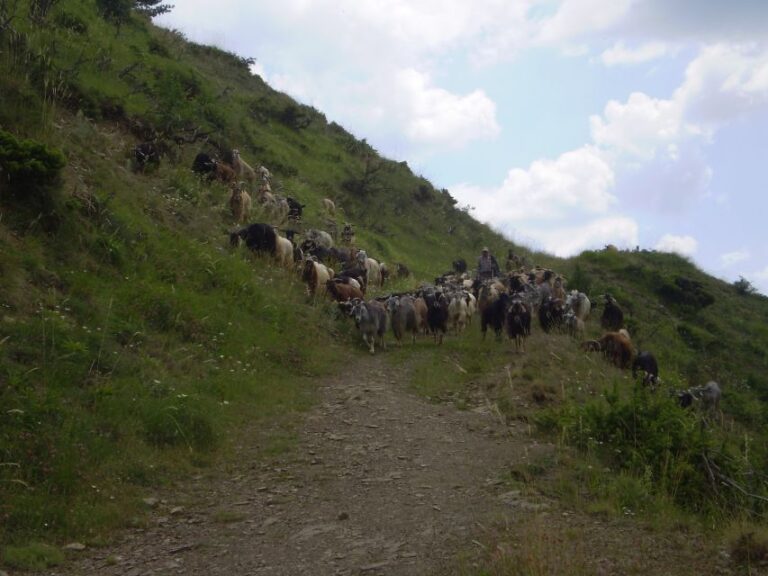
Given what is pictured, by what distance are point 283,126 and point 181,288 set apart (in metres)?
22.6

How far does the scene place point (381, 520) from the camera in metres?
7.00

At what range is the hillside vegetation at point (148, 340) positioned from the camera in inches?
295

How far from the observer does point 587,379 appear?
12719 mm

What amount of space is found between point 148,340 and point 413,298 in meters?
8.07

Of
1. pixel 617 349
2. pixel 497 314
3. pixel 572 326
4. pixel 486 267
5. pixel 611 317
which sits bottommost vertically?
pixel 617 349

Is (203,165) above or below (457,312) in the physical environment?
above

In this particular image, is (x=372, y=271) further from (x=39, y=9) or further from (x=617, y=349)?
(x=39, y=9)

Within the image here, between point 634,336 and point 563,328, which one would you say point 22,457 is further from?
point 634,336

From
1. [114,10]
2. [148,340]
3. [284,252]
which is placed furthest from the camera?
[114,10]

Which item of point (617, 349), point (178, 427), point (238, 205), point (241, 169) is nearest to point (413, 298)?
point (617, 349)

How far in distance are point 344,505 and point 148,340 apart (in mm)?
4572

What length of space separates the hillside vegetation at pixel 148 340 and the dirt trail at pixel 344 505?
19.1 inches

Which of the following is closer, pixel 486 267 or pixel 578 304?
pixel 578 304

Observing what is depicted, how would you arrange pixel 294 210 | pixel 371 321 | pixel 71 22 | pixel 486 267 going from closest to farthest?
pixel 371 321 < pixel 71 22 < pixel 486 267 < pixel 294 210
